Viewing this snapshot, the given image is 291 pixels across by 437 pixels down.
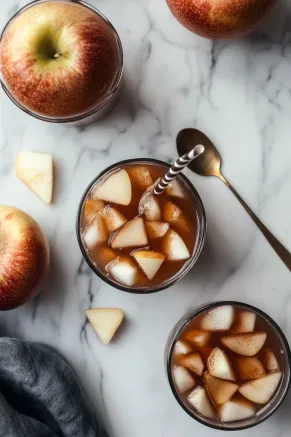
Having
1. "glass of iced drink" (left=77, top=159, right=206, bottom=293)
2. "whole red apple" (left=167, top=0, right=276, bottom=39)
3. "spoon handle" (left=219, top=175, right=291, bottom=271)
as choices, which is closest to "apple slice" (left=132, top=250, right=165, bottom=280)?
"glass of iced drink" (left=77, top=159, right=206, bottom=293)

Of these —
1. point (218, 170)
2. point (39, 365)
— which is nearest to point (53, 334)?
point (39, 365)

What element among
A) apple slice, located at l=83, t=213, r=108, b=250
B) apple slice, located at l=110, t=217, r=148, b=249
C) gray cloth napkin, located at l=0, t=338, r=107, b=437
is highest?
apple slice, located at l=110, t=217, r=148, b=249

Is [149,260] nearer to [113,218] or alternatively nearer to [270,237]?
[113,218]

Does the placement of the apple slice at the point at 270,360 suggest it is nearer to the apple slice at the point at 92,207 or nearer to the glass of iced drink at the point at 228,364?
the glass of iced drink at the point at 228,364

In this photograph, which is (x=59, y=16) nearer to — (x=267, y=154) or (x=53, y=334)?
(x=267, y=154)

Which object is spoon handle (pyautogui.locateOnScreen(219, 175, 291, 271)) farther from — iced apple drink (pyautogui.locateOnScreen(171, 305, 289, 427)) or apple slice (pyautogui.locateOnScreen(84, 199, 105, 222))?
apple slice (pyautogui.locateOnScreen(84, 199, 105, 222))
